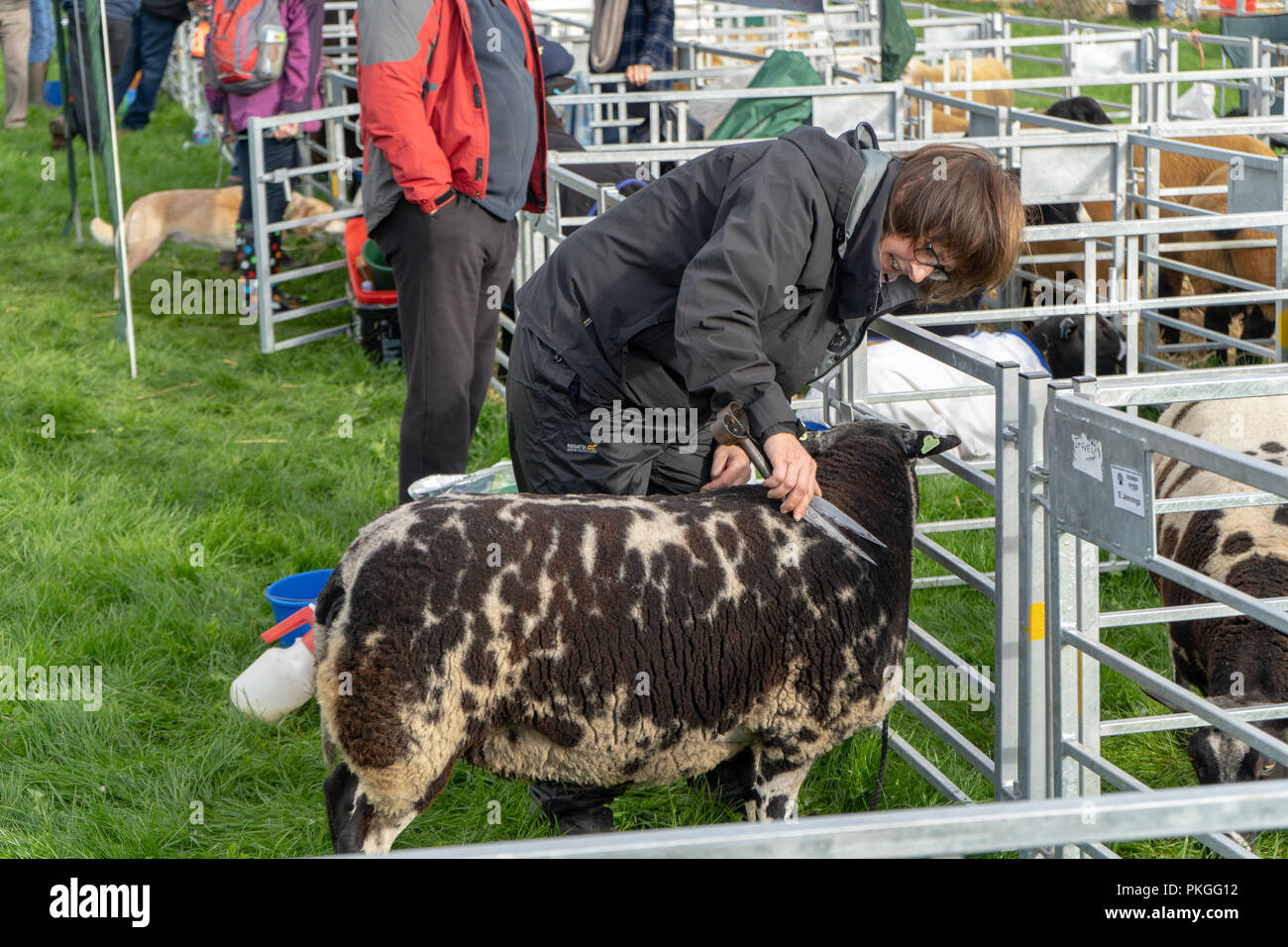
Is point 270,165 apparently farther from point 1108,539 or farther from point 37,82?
point 37,82

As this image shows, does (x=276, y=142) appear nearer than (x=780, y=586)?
No

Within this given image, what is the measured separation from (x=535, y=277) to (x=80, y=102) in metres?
8.89

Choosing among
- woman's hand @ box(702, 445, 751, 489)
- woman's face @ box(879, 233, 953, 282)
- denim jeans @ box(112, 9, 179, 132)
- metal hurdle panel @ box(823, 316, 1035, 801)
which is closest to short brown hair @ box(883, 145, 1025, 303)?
woman's face @ box(879, 233, 953, 282)

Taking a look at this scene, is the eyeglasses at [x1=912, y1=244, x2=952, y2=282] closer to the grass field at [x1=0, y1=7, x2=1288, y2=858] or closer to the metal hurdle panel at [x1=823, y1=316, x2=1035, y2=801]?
the metal hurdle panel at [x1=823, y1=316, x2=1035, y2=801]

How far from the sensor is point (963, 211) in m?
2.38

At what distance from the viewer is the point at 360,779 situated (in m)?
2.33

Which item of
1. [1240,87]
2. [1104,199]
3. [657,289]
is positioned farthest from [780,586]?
[1240,87]

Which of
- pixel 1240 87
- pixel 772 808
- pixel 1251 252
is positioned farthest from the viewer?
pixel 1240 87

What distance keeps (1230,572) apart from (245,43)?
6.81 m

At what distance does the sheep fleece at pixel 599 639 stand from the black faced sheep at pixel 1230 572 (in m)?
0.84

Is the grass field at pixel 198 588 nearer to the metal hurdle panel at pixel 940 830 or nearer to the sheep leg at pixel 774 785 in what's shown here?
the sheep leg at pixel 774 785
